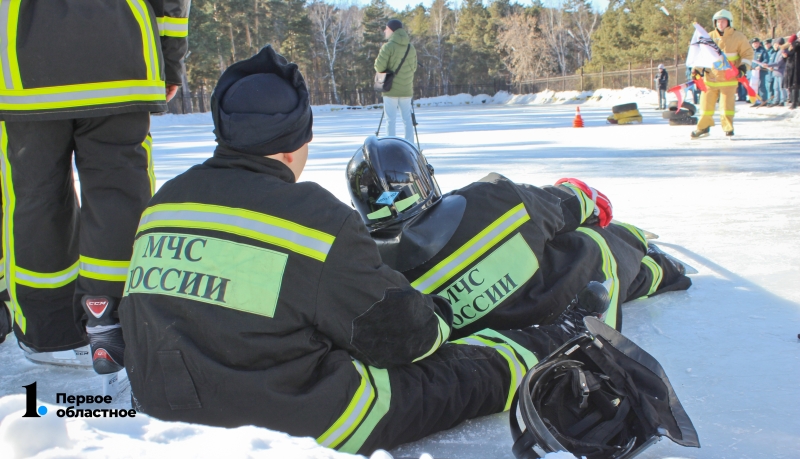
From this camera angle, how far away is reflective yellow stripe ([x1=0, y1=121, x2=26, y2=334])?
196 cm

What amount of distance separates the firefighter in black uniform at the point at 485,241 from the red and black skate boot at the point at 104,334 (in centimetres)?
85

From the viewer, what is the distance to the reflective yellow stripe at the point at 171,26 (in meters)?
2.19

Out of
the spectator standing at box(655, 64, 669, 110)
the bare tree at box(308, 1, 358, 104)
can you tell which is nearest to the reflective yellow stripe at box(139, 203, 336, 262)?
the spectator standing at box(655, 64, 669, 110)

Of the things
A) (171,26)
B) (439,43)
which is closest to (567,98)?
(439,43)

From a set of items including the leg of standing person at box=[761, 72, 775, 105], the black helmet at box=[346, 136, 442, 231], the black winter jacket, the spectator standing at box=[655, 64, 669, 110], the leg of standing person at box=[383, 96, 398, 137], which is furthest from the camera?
the spectator standing at box=[655, 64, 669, 110]

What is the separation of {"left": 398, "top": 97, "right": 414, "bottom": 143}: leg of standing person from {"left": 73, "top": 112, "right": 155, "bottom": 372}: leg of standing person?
644cm

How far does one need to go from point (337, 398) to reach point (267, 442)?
22.1 inches

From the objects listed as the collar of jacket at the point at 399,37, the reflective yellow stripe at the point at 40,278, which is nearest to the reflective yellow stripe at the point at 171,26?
the reflective yellow stripe at the point at 40,278

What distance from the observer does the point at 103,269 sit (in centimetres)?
189

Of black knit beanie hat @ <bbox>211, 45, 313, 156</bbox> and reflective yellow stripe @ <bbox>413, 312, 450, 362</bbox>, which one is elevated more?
black knit beanie hat @ <bbox>211, 45, 313, 156</bbox>

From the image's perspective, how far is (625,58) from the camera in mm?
44969

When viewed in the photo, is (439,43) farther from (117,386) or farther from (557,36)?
(117,386)

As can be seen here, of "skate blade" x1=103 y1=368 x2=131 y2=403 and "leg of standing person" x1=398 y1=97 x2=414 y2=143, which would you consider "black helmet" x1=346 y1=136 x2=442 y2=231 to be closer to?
"skate blade" x1=103 y1=368 x2=131 y2=403

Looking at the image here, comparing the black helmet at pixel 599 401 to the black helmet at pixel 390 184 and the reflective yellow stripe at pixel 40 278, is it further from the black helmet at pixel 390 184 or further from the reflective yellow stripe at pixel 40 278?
the reflective yellow stripe at pixel 40 278
